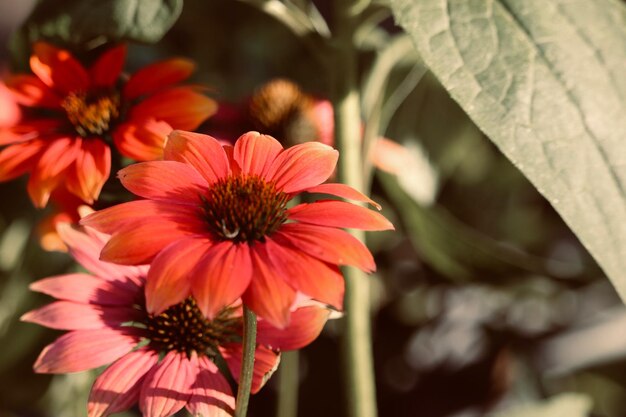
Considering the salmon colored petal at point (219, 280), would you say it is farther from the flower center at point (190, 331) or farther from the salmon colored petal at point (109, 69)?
the salmon colored petal at point (109, 69)

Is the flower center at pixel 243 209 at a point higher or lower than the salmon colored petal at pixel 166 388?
higher

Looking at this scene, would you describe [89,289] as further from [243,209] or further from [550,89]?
[550,89]

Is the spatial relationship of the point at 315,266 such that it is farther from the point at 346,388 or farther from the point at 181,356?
the point at 346,388

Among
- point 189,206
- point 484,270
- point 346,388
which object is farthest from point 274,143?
point 484,270

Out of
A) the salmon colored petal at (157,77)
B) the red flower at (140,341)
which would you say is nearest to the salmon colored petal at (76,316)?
the red flower at (140,341)

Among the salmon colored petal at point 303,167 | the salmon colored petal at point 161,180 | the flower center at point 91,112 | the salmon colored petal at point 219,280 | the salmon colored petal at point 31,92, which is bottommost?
the salmon colored petal at point 219,280

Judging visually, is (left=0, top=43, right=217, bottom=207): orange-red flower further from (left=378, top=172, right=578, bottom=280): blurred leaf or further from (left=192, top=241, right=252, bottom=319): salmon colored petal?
(left=378, top=172, right=578, bottom=280): blurred leaf

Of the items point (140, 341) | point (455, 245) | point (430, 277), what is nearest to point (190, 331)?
point (140, 341)
